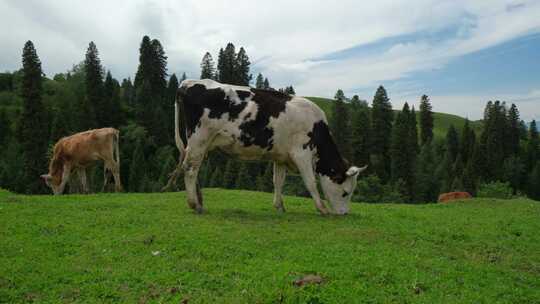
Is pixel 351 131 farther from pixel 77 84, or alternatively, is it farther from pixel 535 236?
pixel 535 236

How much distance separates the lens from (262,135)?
1177 cm

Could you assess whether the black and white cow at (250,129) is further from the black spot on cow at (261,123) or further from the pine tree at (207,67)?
the pine tree at (207,67)

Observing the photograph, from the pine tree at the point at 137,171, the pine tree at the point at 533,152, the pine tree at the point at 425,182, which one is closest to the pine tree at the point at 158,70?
the pine tree at the point at 137,171

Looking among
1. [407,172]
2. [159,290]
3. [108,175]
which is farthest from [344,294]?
[407,172]

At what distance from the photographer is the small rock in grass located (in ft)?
21.4

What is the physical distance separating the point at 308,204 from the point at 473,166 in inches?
3826

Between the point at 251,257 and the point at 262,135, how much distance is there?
4459 millimetres

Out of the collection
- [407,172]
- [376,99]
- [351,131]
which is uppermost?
[376,99]

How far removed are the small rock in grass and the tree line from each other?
191ft

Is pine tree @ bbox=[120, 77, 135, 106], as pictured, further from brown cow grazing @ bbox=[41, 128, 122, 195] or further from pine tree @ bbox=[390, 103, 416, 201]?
brown cow grazing @ bbox=[41, 128, 122, 195]

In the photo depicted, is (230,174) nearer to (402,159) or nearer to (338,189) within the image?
(402,159)

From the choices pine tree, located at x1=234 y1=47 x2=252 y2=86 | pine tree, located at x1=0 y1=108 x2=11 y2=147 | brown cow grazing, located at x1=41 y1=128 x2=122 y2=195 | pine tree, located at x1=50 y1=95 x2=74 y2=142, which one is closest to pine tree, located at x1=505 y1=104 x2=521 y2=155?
pine tree, located at x1=234 y1=47 x2=252 y2=86

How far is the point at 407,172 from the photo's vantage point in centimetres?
9550

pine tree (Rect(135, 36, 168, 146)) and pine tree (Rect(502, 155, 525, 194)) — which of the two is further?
pine tree (Rect(502, 155, 525, 194))
